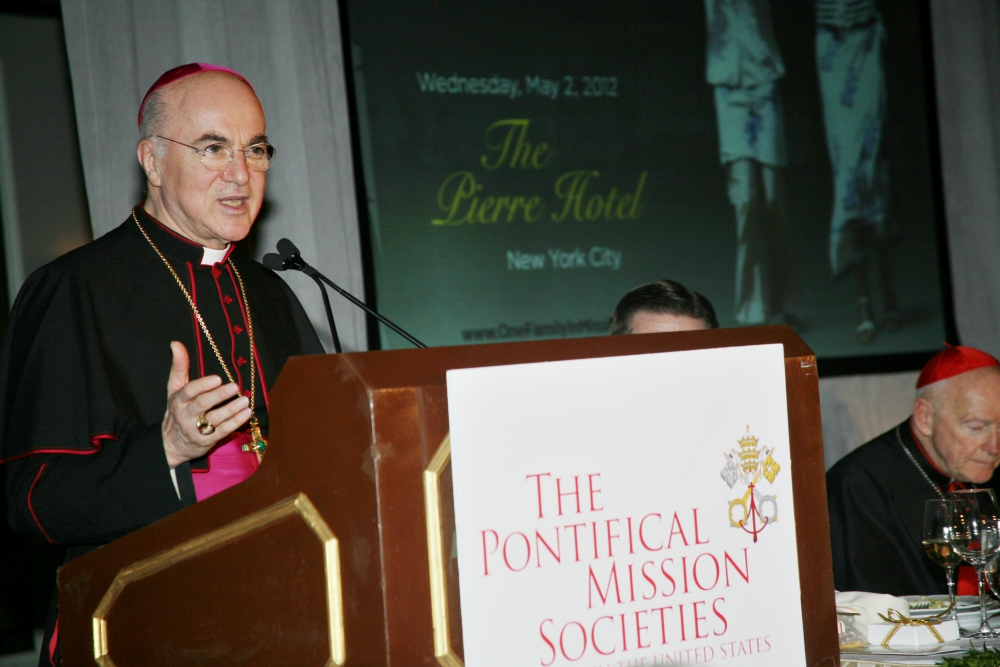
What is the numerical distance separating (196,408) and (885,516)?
2636 mm

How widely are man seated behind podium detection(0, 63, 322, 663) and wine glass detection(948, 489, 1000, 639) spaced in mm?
1398

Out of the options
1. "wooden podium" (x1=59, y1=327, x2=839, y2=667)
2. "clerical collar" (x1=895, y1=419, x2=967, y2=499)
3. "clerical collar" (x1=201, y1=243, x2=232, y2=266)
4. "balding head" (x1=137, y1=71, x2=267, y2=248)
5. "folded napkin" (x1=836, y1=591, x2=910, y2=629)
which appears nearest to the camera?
"wooden podium" (x1=59, y1=327, x2=839, y2=667)

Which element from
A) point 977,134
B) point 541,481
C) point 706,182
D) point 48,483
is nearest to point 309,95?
point 706,182

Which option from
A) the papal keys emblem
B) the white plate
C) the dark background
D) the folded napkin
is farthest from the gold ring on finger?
the dark background

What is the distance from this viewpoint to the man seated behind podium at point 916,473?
3.20 meters

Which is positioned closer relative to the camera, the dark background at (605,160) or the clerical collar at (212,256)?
the clerical collar at (212,256)

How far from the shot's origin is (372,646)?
102 cm

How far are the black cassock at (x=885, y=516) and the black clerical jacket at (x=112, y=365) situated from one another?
194cm

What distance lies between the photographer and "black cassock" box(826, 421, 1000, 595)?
3154mm

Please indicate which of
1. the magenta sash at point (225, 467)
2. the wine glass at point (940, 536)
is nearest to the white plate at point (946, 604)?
the wine glass at point (940, 536)

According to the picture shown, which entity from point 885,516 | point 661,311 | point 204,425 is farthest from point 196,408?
point 885,516

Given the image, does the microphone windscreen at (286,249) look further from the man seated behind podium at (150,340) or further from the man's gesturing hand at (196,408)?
the man's gesturing hand at (196,408)

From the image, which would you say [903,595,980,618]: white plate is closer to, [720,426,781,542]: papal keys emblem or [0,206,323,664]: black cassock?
[720,426,781,542]: papal keys emblem

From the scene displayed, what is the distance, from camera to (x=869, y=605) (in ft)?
5.86
